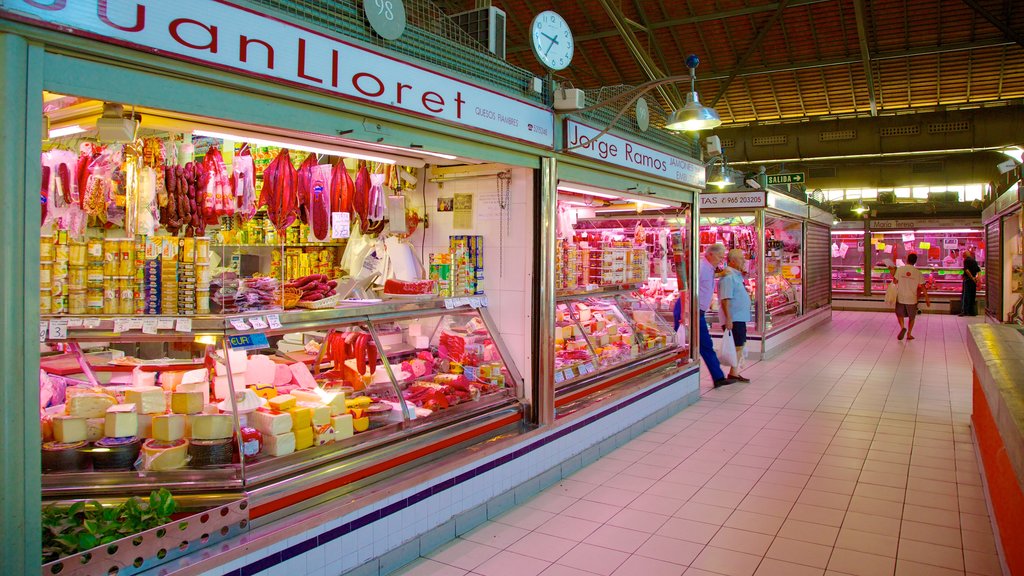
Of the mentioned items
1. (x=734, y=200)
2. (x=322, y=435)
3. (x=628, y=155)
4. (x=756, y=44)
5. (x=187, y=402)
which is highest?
(x=756, y=44)

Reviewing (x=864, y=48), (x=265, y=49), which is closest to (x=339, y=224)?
(x=265, y=49)

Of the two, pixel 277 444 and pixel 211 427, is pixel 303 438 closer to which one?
pixel 277 444

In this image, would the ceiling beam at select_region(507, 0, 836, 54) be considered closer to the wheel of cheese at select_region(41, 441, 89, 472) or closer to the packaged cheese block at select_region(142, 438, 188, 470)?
the packaged cheese block at select_region(142, 438, 188, 470)

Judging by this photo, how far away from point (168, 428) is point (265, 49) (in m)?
1.72

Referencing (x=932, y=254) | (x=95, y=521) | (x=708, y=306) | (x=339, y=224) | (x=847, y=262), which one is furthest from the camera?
(x=847, y=262)

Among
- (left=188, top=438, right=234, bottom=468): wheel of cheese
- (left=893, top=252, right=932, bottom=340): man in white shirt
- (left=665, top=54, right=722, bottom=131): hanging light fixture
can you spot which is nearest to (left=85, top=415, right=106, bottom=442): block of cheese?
(left=188, top=438, right=234, bottom=468): wheel of cheese

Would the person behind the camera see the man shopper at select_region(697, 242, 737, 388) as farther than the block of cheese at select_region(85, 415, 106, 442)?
Yes

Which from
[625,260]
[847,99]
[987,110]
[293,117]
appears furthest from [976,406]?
[847,99]

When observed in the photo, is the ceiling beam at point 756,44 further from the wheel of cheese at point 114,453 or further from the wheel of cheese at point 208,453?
the wheel of cheese at point 114,453

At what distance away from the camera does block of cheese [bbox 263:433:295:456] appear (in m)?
3.20

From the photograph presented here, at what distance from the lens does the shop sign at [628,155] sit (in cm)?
517

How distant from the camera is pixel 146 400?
3.16 m

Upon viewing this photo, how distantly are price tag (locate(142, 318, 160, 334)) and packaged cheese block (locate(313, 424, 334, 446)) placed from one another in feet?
2.89

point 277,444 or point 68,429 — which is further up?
point 68,429
